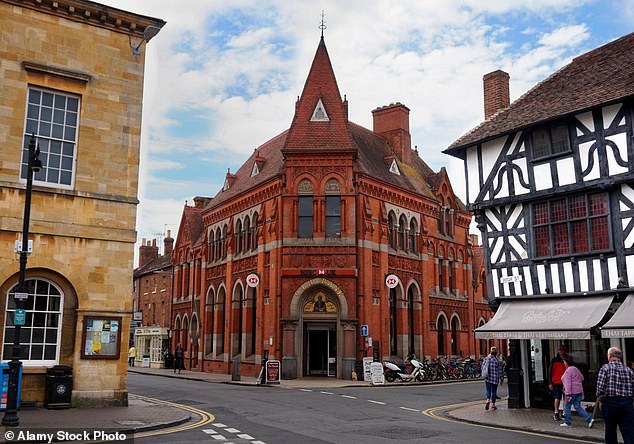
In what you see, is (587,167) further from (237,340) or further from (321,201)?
(237,340)

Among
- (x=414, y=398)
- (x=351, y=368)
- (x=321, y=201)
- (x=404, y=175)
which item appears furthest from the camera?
(x=404, y=175)

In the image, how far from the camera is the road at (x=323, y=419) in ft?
39.4

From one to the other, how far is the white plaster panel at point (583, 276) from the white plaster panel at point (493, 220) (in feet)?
9.99

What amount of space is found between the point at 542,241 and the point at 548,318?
2.60 m

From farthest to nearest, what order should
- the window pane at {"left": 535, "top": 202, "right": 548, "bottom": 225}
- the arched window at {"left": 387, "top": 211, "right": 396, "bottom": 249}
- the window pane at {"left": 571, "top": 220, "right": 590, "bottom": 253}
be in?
the arched window at {"left": 387, "top": 211, "right": 396, "bottom": 249}, the window pane at {"left": 535, "top": 202, "right": 548, "bottom": 225}, the window pane at {"left": 571, "top": 220, "right": 590, "bottom": 253}

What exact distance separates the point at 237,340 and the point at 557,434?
26270mm

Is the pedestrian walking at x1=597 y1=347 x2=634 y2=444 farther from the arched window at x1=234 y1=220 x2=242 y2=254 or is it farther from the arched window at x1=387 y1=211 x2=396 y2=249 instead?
the arched window at x1=234 y1=220 x2=242 y2=254

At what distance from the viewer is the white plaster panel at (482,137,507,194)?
19.5 meters

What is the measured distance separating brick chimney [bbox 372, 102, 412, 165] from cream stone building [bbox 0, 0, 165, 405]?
26.7 meters

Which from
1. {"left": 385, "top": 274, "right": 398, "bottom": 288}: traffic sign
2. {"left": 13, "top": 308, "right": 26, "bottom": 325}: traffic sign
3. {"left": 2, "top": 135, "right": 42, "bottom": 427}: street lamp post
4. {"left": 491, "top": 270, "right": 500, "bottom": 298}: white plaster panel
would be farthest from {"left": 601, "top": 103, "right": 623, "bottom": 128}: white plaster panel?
{"left": 385, "top": 274, "right": 398, "bottom": 288}: traffic sign

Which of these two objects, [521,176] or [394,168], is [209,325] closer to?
[394,168]

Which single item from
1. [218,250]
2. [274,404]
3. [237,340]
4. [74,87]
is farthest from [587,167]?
[218,250]

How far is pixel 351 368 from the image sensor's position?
3092cm

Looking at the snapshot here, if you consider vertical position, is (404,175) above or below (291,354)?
above
